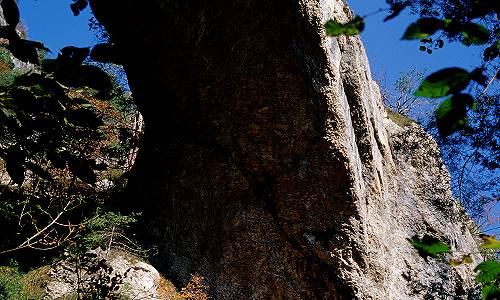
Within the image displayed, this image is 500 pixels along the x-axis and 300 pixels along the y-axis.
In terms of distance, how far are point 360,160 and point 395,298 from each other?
2270 millimetres

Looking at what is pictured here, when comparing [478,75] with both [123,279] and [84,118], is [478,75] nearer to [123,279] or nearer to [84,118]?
[84,118]

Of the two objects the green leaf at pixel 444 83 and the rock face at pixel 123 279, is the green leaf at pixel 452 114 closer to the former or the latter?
the green leaf at pixel 444 83

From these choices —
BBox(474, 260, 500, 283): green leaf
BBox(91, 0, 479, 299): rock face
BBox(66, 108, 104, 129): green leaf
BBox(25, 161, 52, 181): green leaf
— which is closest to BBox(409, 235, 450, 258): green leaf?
BBox(474, 260, 500, 283): green leaf

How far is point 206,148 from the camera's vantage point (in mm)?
7500

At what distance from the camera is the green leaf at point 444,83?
493 mm

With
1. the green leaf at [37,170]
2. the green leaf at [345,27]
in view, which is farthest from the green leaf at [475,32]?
the green leaf at [37,170]

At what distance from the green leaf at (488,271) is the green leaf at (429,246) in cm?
5

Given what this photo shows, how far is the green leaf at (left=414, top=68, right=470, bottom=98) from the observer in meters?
0.49

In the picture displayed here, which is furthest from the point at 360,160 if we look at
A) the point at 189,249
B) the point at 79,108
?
the point at 79,108

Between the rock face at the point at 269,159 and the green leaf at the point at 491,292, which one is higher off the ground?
the rock face at the point at 269,159

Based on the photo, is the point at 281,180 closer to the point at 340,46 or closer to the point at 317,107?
the point at 317,107

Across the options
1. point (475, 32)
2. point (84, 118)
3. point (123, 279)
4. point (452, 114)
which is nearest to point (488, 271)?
point (452, 114)

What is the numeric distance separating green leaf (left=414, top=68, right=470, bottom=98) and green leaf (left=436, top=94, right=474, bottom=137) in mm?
13

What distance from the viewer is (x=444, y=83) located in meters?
0.50
